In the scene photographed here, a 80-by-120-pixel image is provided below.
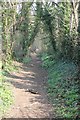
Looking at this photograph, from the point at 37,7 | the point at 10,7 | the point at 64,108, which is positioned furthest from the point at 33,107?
the point at 37,7

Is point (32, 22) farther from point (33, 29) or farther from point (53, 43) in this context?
point (53, 43)

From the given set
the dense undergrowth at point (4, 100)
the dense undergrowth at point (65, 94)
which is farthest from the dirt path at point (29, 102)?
the dense undergrowth at point (65, 94)

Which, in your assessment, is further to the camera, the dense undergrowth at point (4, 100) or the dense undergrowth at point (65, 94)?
the dense undergrowth at point (4, 100)

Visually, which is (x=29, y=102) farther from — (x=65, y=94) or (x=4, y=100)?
(x=65, y=94)

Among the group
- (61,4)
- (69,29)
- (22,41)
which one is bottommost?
(22,41)

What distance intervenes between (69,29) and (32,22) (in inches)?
353

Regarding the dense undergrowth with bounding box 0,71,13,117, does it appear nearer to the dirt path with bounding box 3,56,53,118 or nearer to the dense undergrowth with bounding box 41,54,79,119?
the dirt path with bounding box 3,56,53,118

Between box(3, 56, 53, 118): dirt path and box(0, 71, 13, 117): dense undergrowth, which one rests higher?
box(0, 71, 13, 117): dense undergrowth

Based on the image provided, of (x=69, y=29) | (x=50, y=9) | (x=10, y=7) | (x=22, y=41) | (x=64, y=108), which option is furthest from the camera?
(x=22, y=41)

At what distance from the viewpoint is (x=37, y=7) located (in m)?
28.1

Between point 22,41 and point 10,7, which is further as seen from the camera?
point 22,41

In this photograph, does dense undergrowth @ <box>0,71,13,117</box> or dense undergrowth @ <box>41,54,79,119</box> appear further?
dense undergrowth @ <box>0,71,13,117</box>

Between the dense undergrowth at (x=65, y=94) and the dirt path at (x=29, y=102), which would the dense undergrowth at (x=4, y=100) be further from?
the dense undergrowth at (x=65, y=94)

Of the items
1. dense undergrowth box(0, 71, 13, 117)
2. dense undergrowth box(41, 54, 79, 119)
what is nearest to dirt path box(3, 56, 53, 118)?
dense undergrowth box(0, 71, 13, 117)
